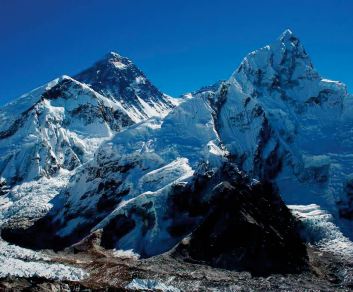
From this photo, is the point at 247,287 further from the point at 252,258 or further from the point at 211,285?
the point at 252,258

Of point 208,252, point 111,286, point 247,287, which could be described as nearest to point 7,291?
point 111,286

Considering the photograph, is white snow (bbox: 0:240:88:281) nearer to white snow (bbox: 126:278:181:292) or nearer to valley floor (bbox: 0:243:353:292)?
valley floor (bbox: 0:243:353:292)

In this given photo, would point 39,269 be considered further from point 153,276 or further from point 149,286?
point 149,286

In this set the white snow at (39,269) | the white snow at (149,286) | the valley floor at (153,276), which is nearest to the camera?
the white snow at (149,286)

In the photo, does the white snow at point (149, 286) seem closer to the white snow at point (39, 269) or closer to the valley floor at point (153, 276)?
the valley floor at point (153, 276)

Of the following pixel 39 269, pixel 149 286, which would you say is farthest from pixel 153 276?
pixel 39 269

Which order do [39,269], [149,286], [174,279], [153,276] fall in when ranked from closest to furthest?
1. [149,286]
2. [174,279]
3. [153,276]
4. [39,269]

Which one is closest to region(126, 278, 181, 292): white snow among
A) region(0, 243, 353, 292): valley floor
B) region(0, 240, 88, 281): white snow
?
region(0, 243, 353, 292): valley floor

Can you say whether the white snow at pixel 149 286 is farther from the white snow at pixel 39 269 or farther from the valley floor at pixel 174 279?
the white snow at pixel 39 269

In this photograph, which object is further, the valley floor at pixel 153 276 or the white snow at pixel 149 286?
the valley floor at pixel 153 276

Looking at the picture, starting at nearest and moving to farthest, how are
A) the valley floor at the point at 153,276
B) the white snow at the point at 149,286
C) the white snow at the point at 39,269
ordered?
the white snow at the point at 149,286 < the valley floor at the point at 153,276 < the white snow at the point at 39,269

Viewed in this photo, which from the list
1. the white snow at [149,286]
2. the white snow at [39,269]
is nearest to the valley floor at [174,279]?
the white snow at [149,286]
